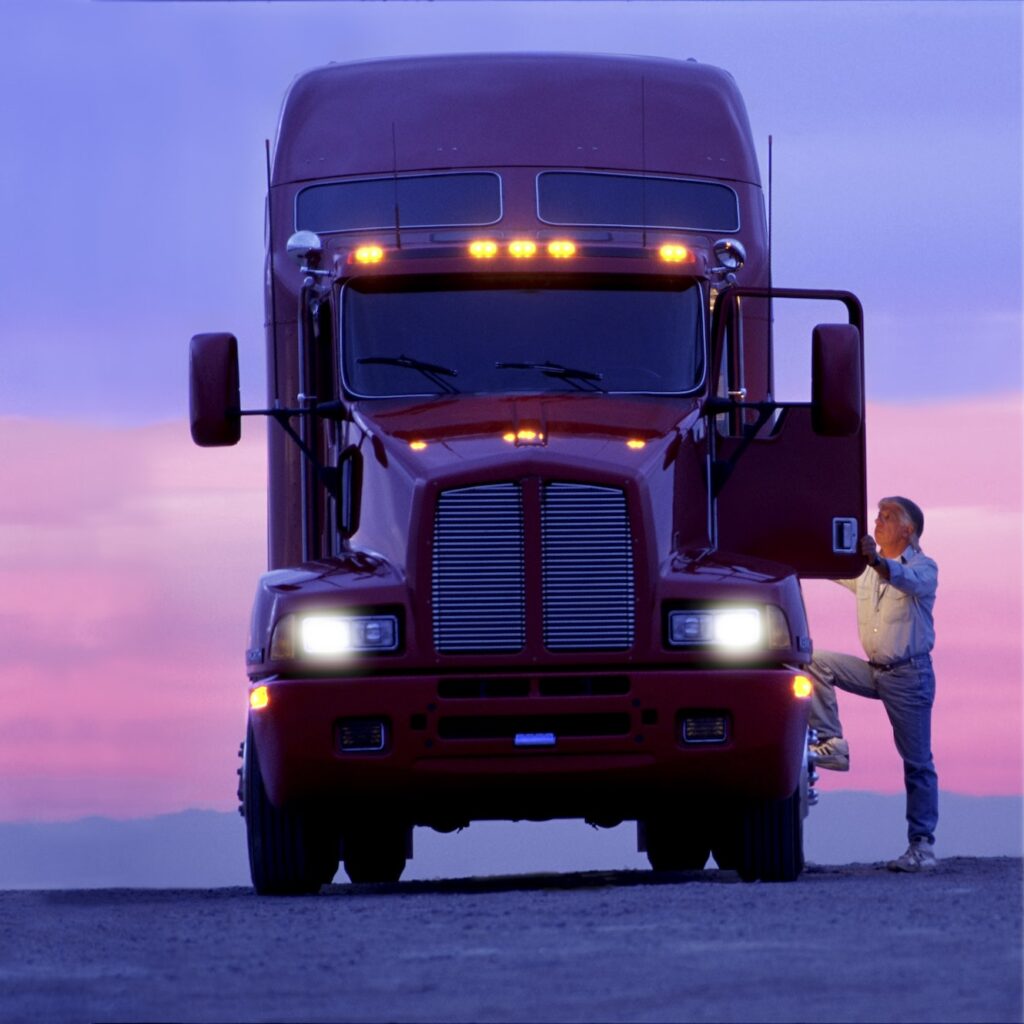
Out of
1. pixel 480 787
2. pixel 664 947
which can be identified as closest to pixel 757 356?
pixel 480 787

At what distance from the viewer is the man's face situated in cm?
1549

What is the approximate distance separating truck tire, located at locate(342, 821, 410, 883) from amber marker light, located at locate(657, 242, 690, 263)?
3.71m

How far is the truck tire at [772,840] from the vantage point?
1340cm

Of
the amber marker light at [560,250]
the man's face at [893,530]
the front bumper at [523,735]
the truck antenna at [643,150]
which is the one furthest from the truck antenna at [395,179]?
the man's face at [893,530]

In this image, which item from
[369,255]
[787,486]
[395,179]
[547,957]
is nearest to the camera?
[547,957]

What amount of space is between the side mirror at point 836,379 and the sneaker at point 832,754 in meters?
2.32

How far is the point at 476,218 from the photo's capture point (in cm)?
1567

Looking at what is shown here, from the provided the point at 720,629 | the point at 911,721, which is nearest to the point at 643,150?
the point at 911,721

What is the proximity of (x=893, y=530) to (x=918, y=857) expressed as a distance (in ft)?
6.56

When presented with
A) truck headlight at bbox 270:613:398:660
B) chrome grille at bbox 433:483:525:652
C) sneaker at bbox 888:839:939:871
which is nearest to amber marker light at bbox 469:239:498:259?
chrome grille at bbox 433:483:525:652

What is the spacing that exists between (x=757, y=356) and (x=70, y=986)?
7491mm

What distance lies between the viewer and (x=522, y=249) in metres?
14.3

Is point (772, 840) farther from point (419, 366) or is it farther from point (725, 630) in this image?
point (419, 366)

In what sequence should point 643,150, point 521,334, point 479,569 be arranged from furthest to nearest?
1. point 643,150
2. point 521,334
3. point 479,569
